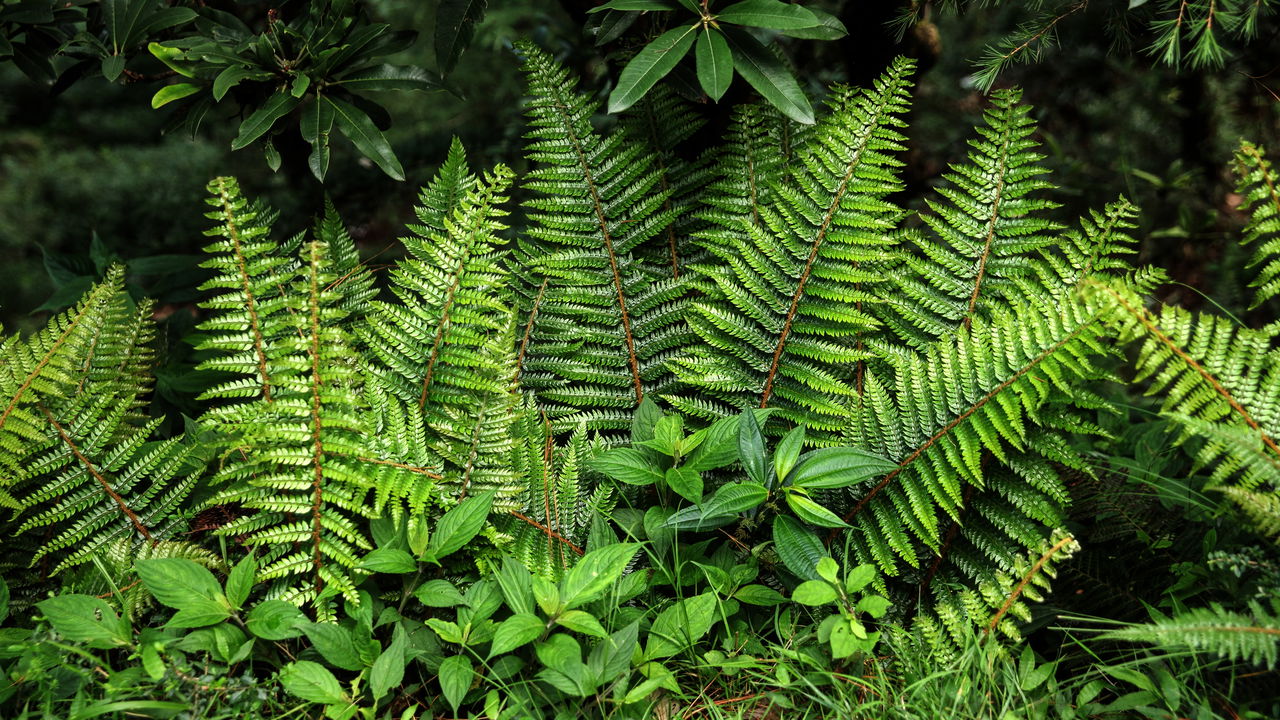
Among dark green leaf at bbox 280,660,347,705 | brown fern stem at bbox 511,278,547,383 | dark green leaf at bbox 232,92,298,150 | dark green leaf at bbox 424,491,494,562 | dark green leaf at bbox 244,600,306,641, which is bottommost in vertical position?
dark green leaf at bbox 280,660,347,705

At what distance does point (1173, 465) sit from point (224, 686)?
2275 millimetres

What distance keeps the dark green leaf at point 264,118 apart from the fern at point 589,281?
611mm

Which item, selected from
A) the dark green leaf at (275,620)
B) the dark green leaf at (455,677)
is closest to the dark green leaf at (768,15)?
the dark green leaf at (455,677)

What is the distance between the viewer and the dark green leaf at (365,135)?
6.46 ft

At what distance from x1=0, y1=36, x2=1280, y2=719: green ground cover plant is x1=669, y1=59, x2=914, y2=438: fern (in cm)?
1

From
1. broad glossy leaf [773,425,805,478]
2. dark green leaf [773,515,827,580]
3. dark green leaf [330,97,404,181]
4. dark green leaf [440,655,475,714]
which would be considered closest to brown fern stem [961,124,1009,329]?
broad glossy leaf [773,425,805,478]

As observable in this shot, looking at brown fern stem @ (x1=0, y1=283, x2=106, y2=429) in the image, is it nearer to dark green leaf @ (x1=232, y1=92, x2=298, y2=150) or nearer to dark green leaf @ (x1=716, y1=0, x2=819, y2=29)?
dark green leaf @ (x1=232, y1=92, x2=298, y2=150)

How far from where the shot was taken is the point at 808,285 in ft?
6.16

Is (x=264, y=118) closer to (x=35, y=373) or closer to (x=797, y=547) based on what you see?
(x=35, y=373)

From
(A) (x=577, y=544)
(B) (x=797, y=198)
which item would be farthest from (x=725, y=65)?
(A) (x=577, y=544)

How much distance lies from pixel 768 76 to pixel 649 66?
286 mm

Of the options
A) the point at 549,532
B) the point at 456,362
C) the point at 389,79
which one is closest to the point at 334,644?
the point at 549,532

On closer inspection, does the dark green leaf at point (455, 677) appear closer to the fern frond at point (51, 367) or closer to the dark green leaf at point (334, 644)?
the dark green leaf at point (334, 644)

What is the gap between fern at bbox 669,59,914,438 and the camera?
6.07 ft
